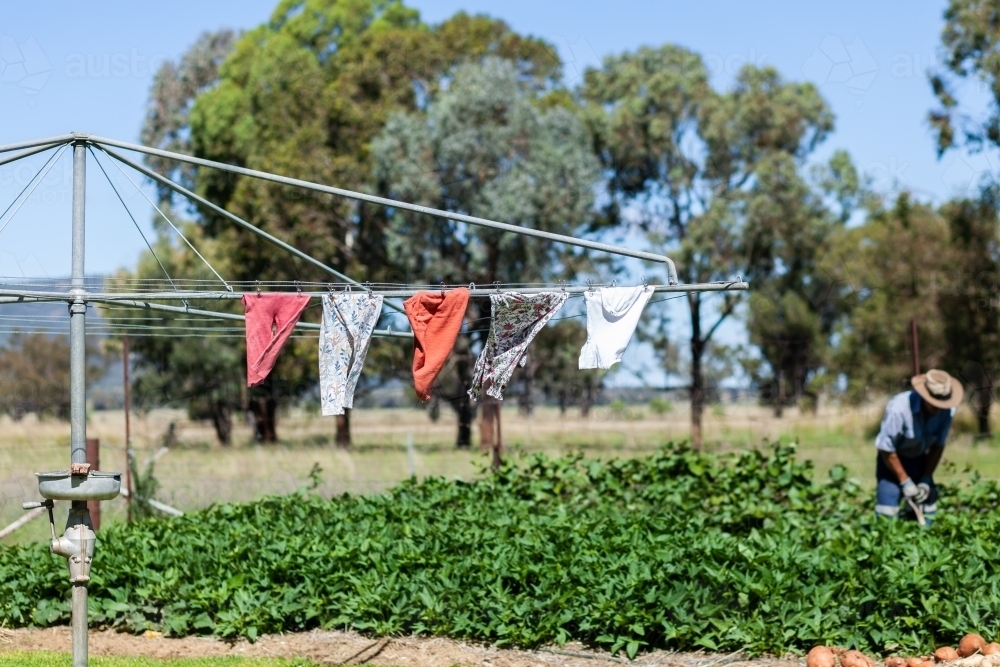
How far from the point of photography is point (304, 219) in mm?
26094

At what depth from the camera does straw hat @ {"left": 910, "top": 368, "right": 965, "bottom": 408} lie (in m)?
8.79

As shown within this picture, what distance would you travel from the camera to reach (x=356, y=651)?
650 centimetres

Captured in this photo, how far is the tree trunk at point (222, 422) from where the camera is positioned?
29.7 metres

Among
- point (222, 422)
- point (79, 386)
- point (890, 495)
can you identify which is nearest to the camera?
point (79, 386)

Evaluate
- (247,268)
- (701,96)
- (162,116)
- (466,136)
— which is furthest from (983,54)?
(162,116)

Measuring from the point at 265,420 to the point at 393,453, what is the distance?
6251 millimetres

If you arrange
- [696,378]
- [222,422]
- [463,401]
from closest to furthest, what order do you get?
[696,378] → [463,401] → [222,422]

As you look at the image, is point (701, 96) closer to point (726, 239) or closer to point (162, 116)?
point (726, 239)

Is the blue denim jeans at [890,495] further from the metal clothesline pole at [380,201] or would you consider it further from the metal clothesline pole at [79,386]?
the metal clothesline pole at [79,386]

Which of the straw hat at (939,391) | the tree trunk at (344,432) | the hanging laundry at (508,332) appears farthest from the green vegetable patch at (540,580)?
the tree trunk at (344,432)

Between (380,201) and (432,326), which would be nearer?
(380,201)

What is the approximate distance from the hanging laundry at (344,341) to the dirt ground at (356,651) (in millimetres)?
1397

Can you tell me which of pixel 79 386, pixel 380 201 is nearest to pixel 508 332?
pixel 380 201

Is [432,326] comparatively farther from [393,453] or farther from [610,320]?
[393,453]
